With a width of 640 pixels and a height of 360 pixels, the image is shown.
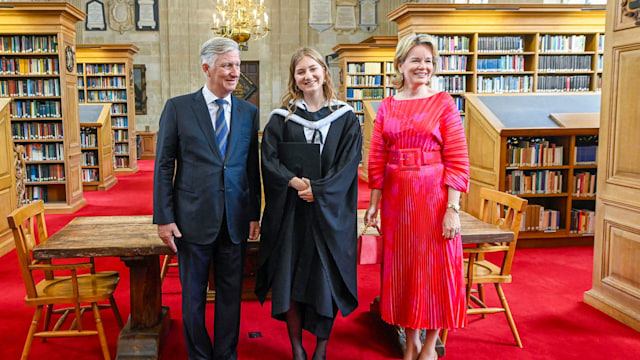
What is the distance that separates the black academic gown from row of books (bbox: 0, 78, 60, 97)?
6130 mm

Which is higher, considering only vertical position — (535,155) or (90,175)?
(535,155)

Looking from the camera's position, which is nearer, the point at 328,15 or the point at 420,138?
the point at 420,138

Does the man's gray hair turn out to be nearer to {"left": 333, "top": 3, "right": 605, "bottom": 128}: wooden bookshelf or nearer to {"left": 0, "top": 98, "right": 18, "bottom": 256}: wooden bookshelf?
{"left": 0, "top": 98, "right": 18, "bottom": 256}: wooden bookshelf

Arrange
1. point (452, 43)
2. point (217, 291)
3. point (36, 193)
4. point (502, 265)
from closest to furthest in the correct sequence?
point (217, 291)
point (502, 265)
point (36, 193)
point (452, 43)

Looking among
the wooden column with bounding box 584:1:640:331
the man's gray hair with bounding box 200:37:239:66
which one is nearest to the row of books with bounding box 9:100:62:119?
the man's gray hair with bounding box 200:37:239:66

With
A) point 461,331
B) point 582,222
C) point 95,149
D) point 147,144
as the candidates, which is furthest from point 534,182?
point 147,144

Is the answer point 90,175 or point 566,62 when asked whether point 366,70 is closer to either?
point 566,62

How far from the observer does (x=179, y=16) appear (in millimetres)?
15227

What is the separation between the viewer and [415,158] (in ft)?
8.28

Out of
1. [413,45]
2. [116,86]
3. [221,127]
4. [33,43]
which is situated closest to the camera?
[413,45]

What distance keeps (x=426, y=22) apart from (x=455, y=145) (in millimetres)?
5933

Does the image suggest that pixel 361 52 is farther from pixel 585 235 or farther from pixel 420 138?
pixel 420 138

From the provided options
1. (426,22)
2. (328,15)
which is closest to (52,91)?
(426,22)

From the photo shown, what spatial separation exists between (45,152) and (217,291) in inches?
242
